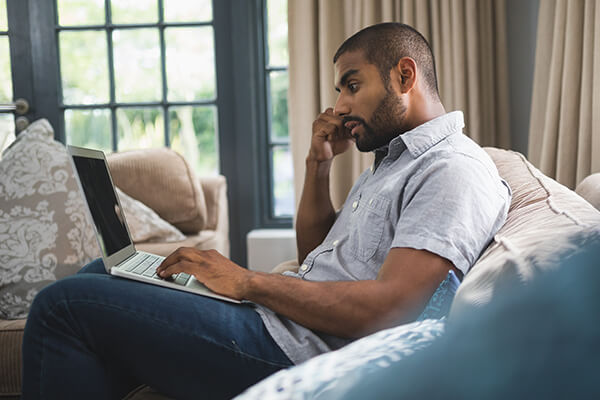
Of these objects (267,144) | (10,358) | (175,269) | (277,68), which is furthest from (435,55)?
Result: (10,358)

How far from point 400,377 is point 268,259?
241cm

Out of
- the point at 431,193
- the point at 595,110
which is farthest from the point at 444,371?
the point at 595,110

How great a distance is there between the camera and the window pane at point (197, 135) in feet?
9.84

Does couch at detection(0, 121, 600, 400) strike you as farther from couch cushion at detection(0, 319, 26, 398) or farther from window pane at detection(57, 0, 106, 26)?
window pane at detection(57, 0, 106, 26)

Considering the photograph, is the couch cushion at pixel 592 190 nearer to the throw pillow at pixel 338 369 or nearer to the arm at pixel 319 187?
the arm at pixel 319 187

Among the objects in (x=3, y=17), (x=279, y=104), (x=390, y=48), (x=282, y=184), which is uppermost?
(x=3, y=17)

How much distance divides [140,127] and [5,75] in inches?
31.9

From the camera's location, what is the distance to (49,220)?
173 cm

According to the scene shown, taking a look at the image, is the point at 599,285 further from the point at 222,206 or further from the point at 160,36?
the point at 160,36

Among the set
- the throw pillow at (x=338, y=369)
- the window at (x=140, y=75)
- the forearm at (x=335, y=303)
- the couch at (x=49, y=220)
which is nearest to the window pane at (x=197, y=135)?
the window at (x=140, y=75)

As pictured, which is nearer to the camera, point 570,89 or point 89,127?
point 570,89

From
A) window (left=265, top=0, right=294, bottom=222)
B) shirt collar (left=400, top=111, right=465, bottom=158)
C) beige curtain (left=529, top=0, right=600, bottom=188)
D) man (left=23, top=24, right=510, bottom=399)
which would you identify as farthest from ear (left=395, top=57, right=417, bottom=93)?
window (left=265, top=0, right=294, bottom=222)

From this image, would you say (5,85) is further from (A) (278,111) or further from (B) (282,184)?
(B) (282,184)

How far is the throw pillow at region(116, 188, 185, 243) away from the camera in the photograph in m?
2.08
